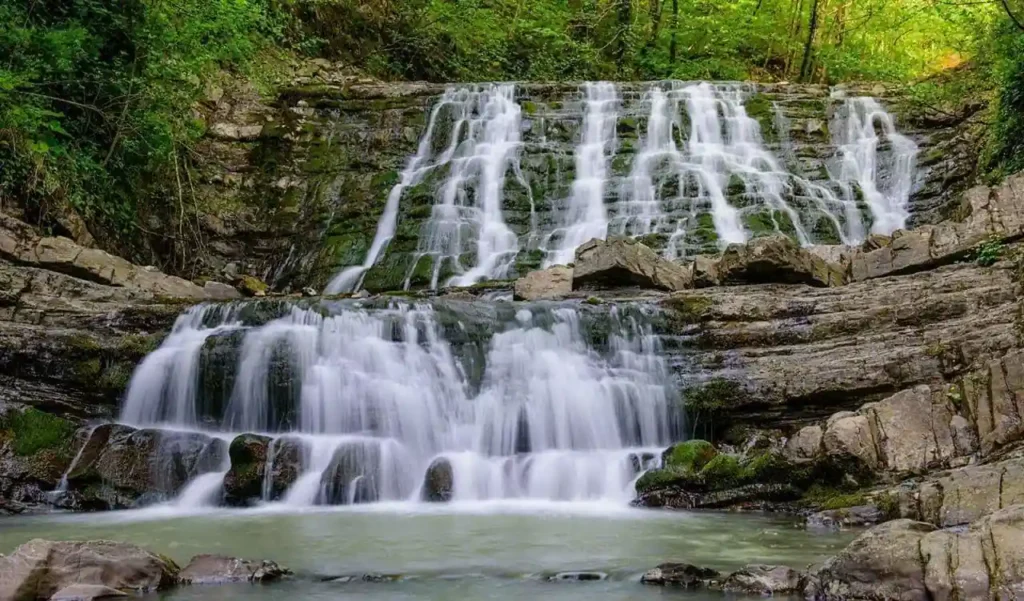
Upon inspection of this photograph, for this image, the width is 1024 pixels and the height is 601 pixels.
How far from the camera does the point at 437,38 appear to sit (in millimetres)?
25328

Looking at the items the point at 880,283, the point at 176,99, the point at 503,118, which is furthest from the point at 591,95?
the point at 880,283

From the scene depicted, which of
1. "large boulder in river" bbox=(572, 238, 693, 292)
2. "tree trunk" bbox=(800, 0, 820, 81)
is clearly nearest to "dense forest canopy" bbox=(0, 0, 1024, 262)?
"tree trunk" bbox=(800, 0, 820, 81)

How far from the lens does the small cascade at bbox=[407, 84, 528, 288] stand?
16141 mm

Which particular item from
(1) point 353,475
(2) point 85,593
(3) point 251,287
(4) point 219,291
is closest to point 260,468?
(1) point 353,475

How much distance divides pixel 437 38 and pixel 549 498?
19.1 metres

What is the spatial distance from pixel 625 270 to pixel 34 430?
7740 mm

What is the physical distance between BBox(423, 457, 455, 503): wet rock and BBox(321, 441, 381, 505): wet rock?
0.53m

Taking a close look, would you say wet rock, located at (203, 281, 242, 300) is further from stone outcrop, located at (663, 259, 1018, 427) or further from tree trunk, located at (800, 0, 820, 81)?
tree trunk, located at (800, 0, 820, 81)

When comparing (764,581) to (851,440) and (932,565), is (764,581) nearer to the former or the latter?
(932,565)

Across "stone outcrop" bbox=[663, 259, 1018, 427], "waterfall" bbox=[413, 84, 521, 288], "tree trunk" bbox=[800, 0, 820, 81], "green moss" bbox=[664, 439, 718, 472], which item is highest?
"tree trunk" bbox=[800, 0, 820, 81]

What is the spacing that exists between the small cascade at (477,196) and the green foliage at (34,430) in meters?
7.02

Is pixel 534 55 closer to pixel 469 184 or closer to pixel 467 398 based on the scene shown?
pixel 469 184

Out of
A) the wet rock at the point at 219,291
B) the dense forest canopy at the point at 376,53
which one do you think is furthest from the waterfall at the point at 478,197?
the dense forest canopy at the point at 376,53

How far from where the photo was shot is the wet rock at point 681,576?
5066 millimetres
